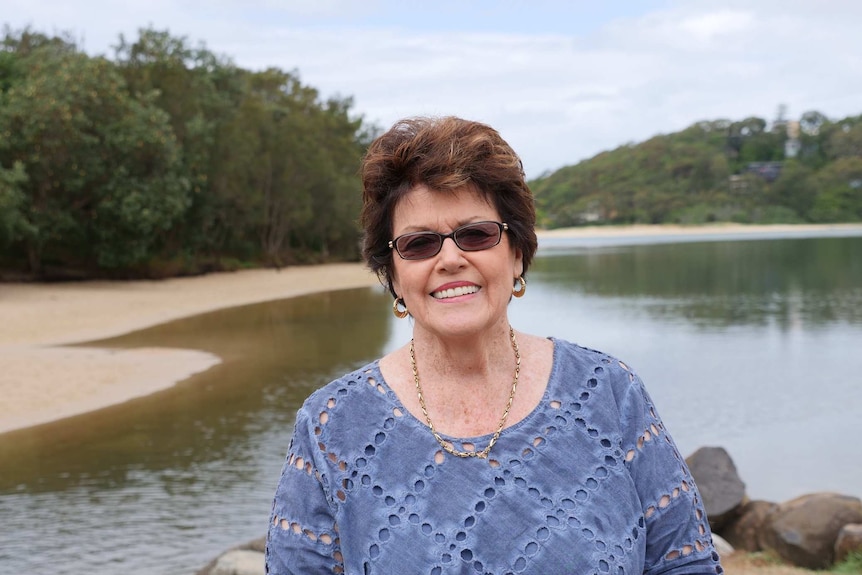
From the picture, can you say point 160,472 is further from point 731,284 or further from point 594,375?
point 731,284

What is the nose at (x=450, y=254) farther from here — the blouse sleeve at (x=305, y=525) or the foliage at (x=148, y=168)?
the foliage at (x=148, y=168)

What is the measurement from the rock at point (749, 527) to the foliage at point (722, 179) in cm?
11349

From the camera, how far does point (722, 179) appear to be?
124062mm

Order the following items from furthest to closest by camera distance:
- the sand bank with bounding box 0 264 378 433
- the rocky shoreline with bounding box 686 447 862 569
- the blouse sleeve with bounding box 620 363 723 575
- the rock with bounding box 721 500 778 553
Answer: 1. the sand bank with bounding box 0 264 378 433
2. the rock with bounding box 721 500 778 553
3. the rocky shoreline with bounding box 686 447 862 569
4. the blouse sleeve with bounding box 620 363 723 575

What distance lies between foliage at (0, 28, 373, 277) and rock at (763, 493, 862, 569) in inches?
655

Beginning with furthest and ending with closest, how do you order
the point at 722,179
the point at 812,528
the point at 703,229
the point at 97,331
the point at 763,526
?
1. the point at 722,179
2. the point at 703,229
3. the point at 97,331
4. the point at 763,526
5. the point at 812,528

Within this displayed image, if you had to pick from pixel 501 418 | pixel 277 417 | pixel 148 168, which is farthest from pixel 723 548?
pixel 148 168

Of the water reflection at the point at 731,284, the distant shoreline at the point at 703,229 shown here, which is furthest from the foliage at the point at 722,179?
the water reflection at the point at 731,284

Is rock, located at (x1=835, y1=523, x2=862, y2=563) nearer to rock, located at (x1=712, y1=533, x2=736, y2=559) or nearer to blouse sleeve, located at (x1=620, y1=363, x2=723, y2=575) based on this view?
rock, located at (x1=712, y1=533, x2=736, y2=559)

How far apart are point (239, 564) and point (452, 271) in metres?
4.81

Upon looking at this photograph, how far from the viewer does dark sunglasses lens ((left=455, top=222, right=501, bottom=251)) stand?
1952 millimetres

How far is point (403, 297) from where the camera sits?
6.91 feet

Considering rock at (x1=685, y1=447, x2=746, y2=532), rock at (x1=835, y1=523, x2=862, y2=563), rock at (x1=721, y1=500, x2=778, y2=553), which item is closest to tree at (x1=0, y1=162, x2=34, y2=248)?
rock at (x1=685, y1=447, x2=746, y2=532)

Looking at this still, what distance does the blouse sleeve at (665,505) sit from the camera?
6.21 ft
